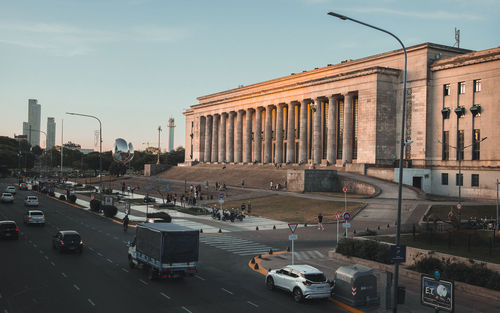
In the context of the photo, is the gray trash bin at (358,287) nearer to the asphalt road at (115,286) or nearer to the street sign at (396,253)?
the asphalt road at (115,286)

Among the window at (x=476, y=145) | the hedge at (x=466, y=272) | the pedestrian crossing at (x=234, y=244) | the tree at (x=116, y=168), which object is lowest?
the pedestrian crossing at (x=234, y=244)

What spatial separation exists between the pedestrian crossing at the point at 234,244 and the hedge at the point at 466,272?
40.2ft

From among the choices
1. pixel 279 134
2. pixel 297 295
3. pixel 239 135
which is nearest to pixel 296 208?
pixel 297 295

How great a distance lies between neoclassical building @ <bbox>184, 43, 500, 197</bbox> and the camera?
6344 cm

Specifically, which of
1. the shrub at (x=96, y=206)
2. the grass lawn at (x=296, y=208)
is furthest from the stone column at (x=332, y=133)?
the shrub at (x=96, y=206)

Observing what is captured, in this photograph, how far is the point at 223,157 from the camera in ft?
396

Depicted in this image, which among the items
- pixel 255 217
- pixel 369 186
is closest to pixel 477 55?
pixel 369 186

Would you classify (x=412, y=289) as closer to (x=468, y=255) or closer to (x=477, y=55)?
(x=468, y=255)

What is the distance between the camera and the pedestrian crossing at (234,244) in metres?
32.8

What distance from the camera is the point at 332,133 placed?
82375 mm

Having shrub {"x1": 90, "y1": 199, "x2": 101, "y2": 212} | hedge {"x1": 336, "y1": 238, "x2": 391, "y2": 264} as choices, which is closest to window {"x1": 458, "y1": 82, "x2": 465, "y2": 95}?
hedge {"x1": 336, "y1": 238, "x2": 391, "y2": 264}

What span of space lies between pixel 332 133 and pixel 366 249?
182ft

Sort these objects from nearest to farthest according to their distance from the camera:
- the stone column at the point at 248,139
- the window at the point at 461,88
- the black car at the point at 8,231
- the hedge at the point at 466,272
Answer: the hedge at the point at 466,272 → the black car at the point at 8,231 → the window at the point at 461,88 → the stone column at the point at 248,139

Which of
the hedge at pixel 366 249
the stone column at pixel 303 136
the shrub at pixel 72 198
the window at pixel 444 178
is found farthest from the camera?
the stone column at pixel 303 136
